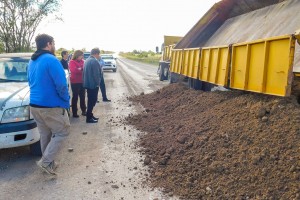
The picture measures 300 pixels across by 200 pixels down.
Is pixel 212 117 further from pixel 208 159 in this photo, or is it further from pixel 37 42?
pixel 37 42

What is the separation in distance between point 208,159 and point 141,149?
1.55 m

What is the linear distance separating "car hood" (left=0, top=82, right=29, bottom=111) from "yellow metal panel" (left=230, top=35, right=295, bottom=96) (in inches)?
163

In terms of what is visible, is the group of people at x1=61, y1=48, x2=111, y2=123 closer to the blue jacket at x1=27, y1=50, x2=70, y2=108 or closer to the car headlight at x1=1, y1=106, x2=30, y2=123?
the car headlight at x1=1, y1=106, x2=30, y2=123

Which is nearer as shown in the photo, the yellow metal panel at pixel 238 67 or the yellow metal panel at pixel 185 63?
the yellow metal panel at pixel 238 67

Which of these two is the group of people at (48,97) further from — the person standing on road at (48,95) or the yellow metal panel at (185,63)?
the yellow metal panel at (185,63)

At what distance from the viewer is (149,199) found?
12.9 ft

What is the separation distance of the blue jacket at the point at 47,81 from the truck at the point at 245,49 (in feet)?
11.4

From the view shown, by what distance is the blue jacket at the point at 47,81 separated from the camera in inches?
177

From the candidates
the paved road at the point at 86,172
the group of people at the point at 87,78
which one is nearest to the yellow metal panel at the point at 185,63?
the group of people at the point at 87,78

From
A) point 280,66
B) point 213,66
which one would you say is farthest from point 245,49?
point 213,66

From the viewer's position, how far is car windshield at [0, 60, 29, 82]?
6445 mm

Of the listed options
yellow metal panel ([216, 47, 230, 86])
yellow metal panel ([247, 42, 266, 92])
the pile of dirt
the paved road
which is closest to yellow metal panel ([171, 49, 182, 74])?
yellow metal panel ([216, 47, 230, 86])

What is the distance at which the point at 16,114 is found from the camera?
4.99 m

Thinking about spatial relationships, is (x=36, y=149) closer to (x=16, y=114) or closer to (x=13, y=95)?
(x=16, y=114)
